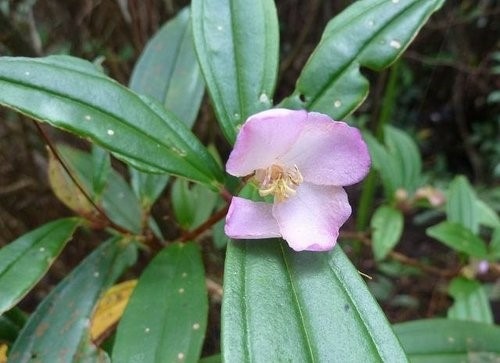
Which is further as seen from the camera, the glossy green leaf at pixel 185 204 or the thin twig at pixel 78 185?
the glossy green leaf at pixel 185 204

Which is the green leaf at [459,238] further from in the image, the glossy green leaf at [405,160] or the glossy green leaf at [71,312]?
the glossy green leaf at [71,312]

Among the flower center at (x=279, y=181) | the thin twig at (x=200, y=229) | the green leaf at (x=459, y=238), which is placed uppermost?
the flower center at (x=279, y=181)

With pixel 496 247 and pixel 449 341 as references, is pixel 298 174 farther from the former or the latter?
pixel 496 247


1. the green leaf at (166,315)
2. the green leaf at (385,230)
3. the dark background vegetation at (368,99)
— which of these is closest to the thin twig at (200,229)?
the green leaf at (166,315)

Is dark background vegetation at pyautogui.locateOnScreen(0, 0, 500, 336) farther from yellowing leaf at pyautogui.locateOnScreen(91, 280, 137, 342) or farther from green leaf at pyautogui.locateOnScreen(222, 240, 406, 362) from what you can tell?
green leaf at pyautogui.locateOnScreen(222, 240, 406, 362)

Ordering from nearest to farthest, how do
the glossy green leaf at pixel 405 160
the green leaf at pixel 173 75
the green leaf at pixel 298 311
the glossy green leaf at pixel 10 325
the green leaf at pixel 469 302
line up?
the green leaf at pixel 298 311 → the glossy green leaf at pixel 10 325 → the green leaf at pixel 173 75 → the green leaf at pixel 469 302 → the glossy green leaf at pixel 405 160
